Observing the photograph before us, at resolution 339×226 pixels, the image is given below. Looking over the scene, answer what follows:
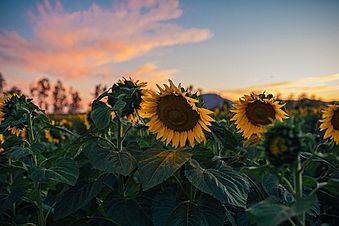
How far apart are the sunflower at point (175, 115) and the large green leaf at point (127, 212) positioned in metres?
0.39

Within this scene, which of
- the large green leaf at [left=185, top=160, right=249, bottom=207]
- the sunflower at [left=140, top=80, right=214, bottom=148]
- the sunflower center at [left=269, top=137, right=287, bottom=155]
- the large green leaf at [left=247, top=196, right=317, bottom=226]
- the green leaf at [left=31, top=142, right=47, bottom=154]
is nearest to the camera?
the large green leaf at [left=247, top=196, right=317, bottom=226]

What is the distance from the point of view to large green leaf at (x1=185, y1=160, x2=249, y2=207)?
6.39ft

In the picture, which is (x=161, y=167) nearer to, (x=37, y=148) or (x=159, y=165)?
(x=159, y=165)

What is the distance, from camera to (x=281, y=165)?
4.57 ft

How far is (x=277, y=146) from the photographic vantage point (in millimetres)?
1390

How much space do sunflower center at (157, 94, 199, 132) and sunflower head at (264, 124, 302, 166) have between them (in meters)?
0.94

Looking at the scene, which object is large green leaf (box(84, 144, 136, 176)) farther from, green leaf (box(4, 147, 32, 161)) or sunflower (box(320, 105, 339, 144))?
sunflower (box(320, 105, 339, 144))

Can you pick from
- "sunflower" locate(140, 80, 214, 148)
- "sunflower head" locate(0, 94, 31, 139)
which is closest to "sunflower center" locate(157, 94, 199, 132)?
"sunflower" locate(140, 80, 214, 148)

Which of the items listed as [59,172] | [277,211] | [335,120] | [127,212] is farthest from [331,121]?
[59,172]

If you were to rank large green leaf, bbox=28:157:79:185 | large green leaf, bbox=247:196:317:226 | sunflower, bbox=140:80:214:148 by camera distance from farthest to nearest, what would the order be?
sunflower, bbox=140:80:214:148
large green leaf, bbox=28:157:79:185
large green leaf, bbox=247:196:317:226

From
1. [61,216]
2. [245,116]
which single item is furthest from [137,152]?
[245,116]

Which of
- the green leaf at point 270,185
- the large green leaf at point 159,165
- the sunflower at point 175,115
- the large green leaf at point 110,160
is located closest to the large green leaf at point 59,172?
the large green leaf at point 110,160

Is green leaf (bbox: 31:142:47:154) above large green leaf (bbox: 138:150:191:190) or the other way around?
above

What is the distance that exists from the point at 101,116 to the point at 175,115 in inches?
16.4
